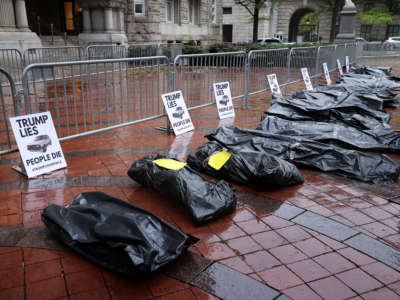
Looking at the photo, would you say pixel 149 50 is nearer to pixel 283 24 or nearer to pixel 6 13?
pixel 6 13

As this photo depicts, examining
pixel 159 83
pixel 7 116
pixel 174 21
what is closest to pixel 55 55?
pixel 7 116

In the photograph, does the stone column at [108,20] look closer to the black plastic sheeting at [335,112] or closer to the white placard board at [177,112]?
the black plastic sheeting at [335,112]

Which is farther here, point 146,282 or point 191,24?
point 191,24

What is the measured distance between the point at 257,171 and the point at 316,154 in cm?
125

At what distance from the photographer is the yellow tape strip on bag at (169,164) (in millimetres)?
3920

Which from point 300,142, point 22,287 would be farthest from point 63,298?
point 300,142

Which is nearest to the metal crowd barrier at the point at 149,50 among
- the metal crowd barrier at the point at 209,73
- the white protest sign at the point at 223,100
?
the metal crowd barrier at the point at 209,73

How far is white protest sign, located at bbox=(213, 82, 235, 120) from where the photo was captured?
764cm

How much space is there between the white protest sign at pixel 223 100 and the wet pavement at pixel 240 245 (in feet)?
10.2

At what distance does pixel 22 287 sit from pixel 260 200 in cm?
245

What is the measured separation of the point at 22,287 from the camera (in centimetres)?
266

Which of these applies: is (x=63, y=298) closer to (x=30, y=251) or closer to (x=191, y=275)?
(x=30, y=251)

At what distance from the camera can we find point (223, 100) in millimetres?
7793

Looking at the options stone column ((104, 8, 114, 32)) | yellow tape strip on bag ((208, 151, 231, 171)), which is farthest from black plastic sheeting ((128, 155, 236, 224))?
stone column ((104, 8, 114, 32))
